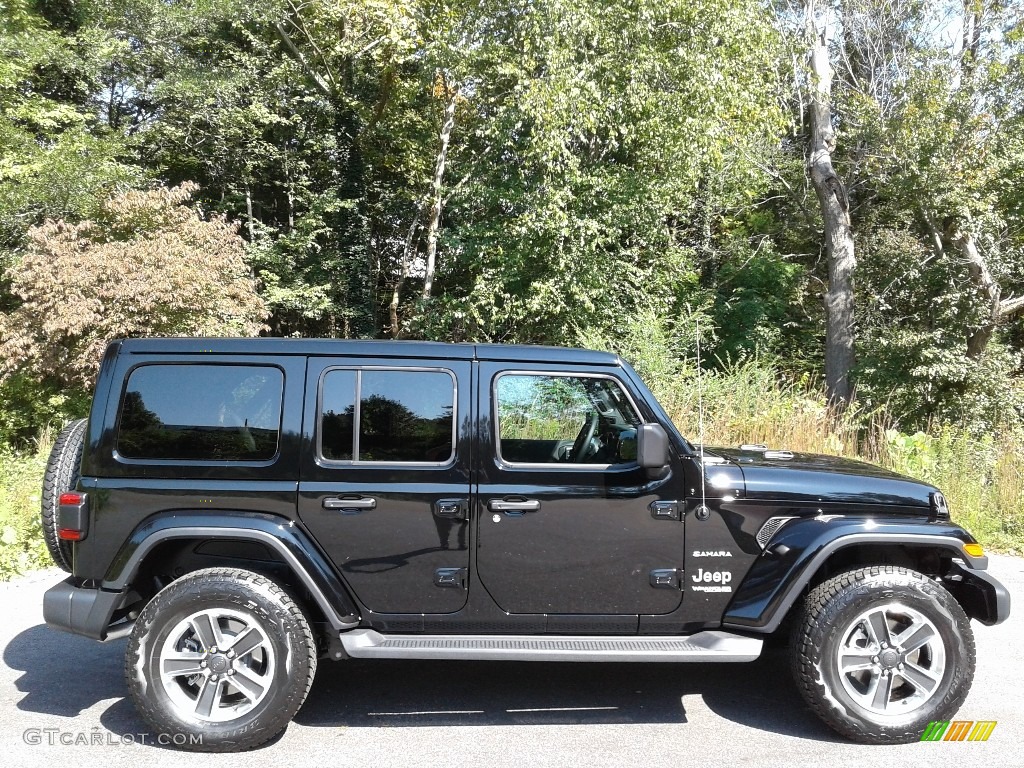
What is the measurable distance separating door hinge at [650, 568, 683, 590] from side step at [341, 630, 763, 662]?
260mm

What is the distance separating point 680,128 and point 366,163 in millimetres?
9149

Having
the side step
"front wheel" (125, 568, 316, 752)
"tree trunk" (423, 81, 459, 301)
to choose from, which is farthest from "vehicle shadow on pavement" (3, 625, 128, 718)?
"tree trunk" (423, 81, 459, 301)

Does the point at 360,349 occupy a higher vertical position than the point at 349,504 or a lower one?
higher

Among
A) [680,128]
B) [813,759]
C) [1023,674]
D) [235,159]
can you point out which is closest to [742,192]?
[680,128]

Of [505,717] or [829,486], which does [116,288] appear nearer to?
[505,717]

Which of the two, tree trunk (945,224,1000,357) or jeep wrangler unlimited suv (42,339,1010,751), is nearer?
jeep wrangler unlimited suv (42,339,1010,751)

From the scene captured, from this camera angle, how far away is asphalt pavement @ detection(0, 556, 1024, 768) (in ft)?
11.7

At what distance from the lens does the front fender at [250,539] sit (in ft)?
→ 12.0

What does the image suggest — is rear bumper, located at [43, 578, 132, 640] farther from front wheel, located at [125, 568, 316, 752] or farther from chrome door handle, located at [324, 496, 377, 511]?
chrome door handle, located at [324, 496, 377, 511]

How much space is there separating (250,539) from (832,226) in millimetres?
17747

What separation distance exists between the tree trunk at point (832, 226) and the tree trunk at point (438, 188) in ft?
26.3

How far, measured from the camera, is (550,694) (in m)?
4.31

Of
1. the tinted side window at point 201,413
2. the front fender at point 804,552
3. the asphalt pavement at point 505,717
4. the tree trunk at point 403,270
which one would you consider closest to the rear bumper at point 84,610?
the asphalt pavement at point 505,717

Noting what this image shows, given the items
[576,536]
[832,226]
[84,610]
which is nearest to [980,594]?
[576,536]
